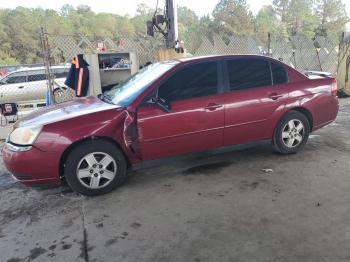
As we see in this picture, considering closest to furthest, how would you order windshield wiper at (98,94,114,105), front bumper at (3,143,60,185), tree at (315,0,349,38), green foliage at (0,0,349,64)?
front bumper at (3,143,60,185), windshield wiper at (98,94,114,105), green foliage at (0,0,349,64), tree at (315,0,349,38)

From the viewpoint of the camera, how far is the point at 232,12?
233ft

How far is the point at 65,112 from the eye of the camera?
14.2 feet

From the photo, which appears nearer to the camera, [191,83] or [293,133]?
[191,83]

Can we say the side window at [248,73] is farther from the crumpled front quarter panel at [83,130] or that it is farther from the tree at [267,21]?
the tree at [267,21]

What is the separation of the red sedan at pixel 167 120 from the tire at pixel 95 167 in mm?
11

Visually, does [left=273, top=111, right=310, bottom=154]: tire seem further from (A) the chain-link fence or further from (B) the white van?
(B) the white van

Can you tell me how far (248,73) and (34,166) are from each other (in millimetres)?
2954

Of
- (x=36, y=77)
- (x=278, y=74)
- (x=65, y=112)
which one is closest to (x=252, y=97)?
(x=278, y=74)

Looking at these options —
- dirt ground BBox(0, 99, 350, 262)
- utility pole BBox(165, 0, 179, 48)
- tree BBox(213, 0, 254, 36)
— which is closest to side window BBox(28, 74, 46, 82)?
utility pole BBox(165, 0, 179, 48)

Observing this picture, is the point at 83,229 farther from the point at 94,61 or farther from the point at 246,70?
the point at 94,61

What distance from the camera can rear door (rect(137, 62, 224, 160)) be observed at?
4227 mm

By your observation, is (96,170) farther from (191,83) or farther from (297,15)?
(297,15)

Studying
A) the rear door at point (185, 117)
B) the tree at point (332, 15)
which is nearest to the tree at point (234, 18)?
the tree at point (332, 15)

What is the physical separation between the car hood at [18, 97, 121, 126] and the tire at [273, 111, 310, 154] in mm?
2338
